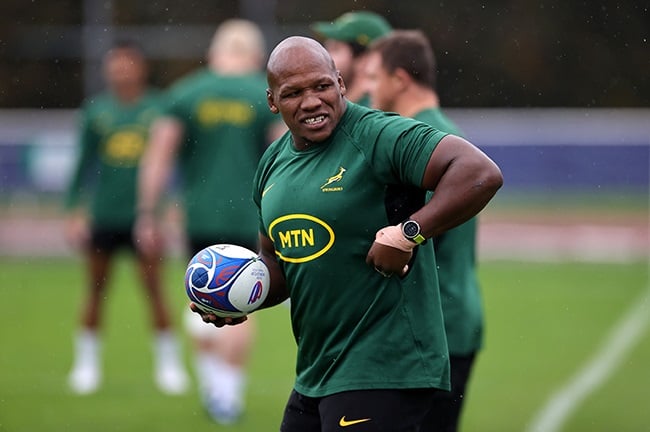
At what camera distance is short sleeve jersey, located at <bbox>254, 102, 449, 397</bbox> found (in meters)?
4.54

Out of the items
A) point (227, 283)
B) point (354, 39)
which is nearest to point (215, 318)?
point (227, 283)

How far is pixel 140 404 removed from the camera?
30.2 feet

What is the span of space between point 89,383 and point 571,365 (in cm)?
398

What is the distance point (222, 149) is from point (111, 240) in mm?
1850

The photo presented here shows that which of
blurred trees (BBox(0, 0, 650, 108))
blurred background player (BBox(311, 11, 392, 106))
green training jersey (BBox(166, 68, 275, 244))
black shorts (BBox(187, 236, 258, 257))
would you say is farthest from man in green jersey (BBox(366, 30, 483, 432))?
blurred trees (BBox(0, 0, 650, 108))

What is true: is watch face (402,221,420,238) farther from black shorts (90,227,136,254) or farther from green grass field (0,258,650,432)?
black shorts (90,227,136,254)

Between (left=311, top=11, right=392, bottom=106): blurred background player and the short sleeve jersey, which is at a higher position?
(left=311, top=11, right=392, bottom=106): blurred background player

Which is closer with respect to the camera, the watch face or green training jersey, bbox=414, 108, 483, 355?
the watch face

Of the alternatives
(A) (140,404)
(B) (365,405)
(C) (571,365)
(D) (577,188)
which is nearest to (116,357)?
(A) (140,404)

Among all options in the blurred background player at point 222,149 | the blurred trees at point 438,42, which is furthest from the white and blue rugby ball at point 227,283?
the blurred trees at point 438,42

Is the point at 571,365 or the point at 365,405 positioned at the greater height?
the point at 365,405

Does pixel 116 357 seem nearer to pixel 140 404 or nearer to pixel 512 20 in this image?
pixel 140 404

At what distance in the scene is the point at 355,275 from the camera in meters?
4.57

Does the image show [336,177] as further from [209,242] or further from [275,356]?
[275,356]
